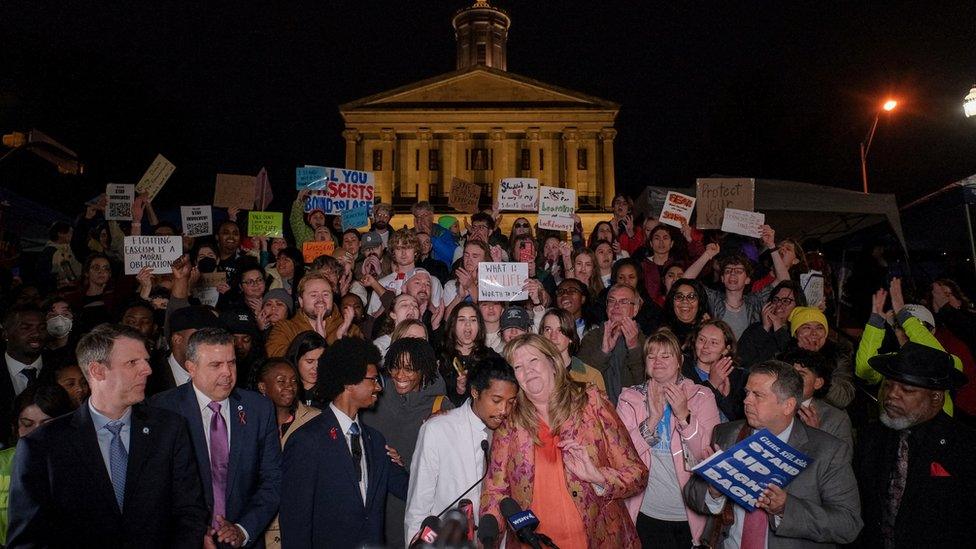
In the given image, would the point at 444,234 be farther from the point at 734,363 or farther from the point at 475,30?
the point at 475,30

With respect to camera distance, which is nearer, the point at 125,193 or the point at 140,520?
the point at 140,520

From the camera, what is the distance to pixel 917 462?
416 cm

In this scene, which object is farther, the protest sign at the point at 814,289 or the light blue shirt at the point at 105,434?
the protest sign at the point at 814,289

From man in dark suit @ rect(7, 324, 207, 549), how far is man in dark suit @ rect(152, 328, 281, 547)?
0.35 meters

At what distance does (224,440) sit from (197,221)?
7365 mm

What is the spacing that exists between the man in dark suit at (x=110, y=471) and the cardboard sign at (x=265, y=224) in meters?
7.14

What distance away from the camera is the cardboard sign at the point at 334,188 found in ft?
40.8

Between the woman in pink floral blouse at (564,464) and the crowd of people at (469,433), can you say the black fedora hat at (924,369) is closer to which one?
the crowd of people at (469,433)

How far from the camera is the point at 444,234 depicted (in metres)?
11.4

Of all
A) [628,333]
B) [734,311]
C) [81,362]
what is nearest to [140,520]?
[81,362]

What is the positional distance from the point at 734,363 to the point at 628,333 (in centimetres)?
93

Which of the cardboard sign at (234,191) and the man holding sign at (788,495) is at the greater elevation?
the cardboard sign at (234,191)

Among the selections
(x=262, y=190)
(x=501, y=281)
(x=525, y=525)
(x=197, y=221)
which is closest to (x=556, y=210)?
(x=501, y=281)

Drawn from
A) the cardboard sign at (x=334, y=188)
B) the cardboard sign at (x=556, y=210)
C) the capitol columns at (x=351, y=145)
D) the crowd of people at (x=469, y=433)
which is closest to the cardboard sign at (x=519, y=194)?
the cardboard sign at (x=556, y=210)
